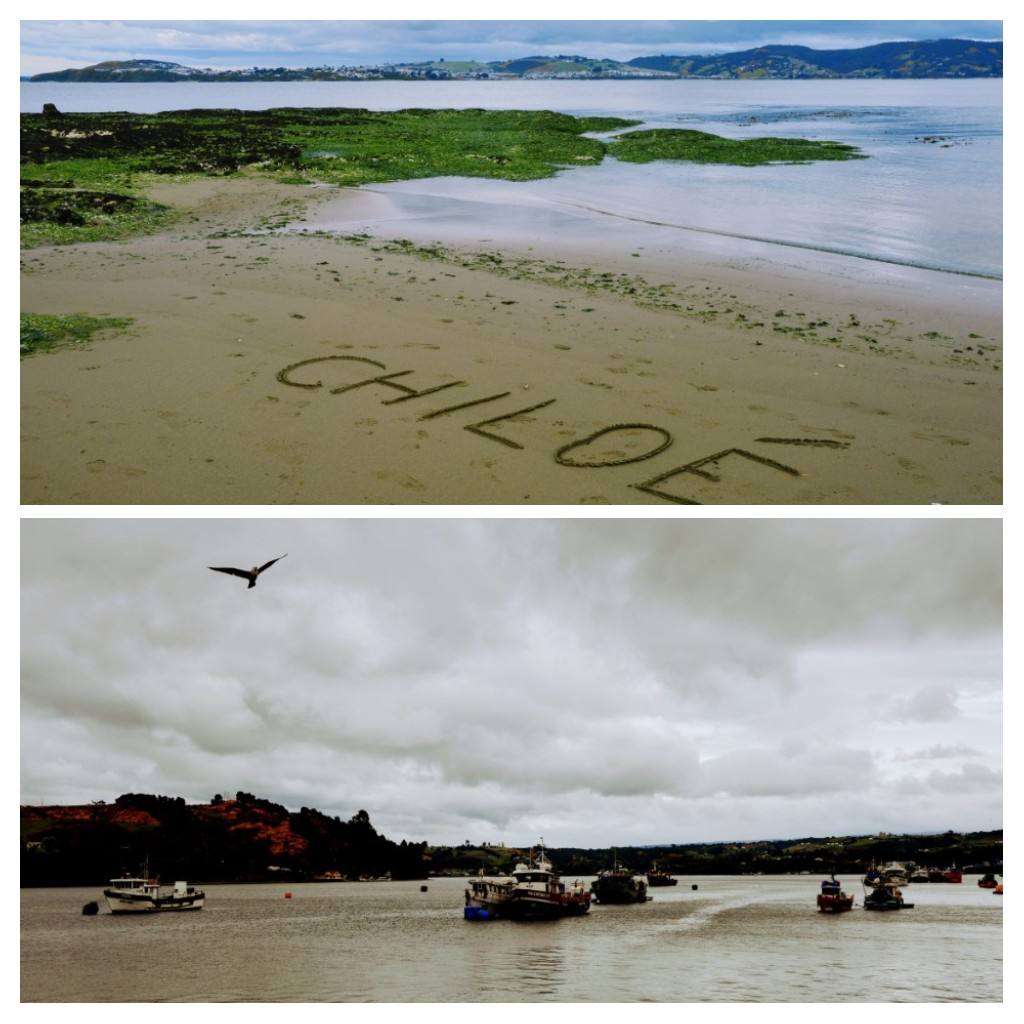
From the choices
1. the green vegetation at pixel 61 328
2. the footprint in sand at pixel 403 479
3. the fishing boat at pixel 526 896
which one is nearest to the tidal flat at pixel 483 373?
the footprint in sand at pixel 403 479

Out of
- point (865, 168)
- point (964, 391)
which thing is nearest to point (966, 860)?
point (964, 391)

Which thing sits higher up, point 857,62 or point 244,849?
point 857,62

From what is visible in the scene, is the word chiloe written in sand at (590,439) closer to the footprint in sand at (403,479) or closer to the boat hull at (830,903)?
the footprint in sand at (403,479)

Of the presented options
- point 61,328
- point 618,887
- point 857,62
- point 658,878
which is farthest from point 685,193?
point 658,878

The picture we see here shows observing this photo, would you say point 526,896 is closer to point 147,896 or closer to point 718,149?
point 147,896

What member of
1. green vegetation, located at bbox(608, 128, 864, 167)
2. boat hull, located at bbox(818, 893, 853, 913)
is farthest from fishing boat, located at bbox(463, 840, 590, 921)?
green vegetation, located at bbox(608, 128, 864, 167)

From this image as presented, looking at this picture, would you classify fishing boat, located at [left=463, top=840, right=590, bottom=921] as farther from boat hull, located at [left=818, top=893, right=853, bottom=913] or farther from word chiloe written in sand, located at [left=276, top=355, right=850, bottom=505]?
word chiloe written in sand, located at [left=276, top=355, right=850, bottom=505]
